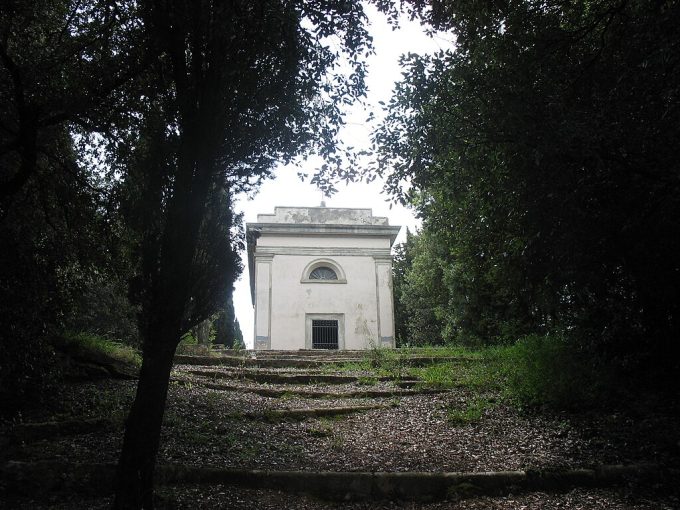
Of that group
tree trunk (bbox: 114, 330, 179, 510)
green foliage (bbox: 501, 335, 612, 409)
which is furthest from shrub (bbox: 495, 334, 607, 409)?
tree trunk (bbox: 114, 330, 179, 510)

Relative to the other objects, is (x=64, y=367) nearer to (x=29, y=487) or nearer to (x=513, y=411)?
(x=29, y=487)

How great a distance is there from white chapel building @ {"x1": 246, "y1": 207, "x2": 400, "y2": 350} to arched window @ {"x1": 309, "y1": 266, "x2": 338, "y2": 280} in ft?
0.16

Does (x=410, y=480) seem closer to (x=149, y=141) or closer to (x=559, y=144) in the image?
(x=559, y=144)

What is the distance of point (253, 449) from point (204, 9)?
195 inches

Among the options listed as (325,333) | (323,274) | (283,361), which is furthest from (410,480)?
(323,274)

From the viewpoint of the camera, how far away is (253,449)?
586 cm

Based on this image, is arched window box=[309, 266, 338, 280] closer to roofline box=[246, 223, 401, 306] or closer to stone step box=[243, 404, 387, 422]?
roofline box=[246, 223, 401, 306]

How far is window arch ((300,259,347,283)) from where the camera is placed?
2208 cm

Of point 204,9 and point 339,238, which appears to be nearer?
point 204,9

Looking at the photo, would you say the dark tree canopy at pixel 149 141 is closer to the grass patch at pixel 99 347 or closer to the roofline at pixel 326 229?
the grass patch at pixel 99 347

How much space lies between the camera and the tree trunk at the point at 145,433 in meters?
3.86


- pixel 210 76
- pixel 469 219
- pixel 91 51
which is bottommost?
pixel 469 219

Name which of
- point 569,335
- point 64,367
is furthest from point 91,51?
point 569,335

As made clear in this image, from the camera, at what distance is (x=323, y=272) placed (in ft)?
74.4
